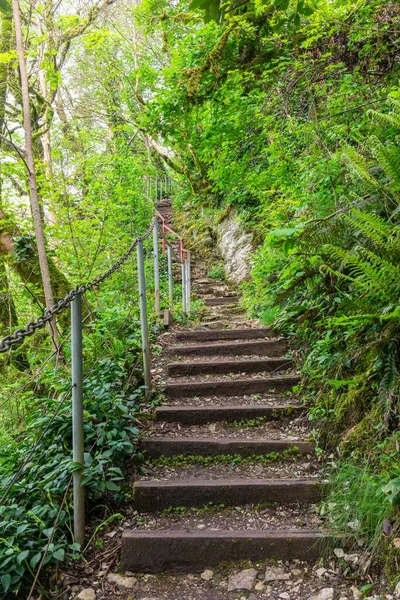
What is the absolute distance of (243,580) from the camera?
2070mm

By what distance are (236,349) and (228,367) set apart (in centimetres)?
40

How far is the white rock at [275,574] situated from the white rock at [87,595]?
2.91 feet

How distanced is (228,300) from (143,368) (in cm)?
392

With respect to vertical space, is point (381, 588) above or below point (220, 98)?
below

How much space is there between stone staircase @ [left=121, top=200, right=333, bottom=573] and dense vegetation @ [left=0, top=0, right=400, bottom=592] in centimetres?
24

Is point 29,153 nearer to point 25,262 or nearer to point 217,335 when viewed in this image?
point 25,262

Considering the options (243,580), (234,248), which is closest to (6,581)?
(243,580)

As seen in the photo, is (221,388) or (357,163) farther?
(221,388)

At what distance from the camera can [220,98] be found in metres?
5.07

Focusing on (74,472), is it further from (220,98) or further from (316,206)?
(220,98)

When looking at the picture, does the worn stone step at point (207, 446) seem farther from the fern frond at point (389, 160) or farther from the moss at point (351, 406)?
the fern frond at point (389, 160)

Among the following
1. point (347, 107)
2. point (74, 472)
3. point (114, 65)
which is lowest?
point (74, 472)

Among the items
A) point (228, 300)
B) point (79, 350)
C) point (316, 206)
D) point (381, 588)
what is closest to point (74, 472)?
point (79, 350)

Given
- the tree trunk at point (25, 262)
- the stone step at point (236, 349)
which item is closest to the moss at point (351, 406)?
the stone step at point (236, 349)
